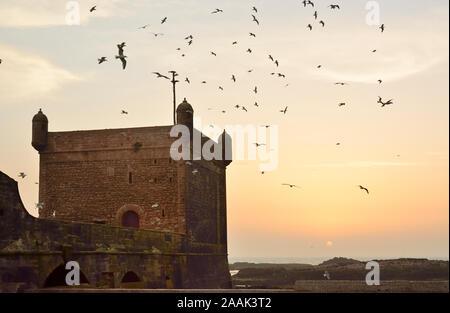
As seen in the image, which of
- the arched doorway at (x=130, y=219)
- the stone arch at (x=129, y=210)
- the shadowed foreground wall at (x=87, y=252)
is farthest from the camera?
the arched doorway at (x=130, y=219)

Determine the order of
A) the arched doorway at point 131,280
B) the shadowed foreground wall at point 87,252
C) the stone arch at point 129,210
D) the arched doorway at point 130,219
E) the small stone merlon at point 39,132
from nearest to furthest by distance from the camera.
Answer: the shadowed foreground wall at point 87,252
the arched doorway at point 131,280
the stone arch at point 129,210
the arched doorway at point 130,219
the small stone merlon at point 39,132

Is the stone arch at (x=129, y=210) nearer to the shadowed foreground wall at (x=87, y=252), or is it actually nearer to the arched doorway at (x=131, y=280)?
the shadowed foreground wall at (x=87, y=252)

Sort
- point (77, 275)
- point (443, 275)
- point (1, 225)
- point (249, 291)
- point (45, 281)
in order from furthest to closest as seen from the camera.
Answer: point (443, 275) < point (77, 275) < point (45, 281) < point (1, 225) < point (249, 291)

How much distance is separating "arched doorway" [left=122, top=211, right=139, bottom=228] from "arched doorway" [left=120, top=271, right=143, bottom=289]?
708cm

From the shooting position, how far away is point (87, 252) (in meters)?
19.7

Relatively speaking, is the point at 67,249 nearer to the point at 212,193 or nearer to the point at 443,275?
the point at 212,193

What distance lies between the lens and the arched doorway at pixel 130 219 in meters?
30.8

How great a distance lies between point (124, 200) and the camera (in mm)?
30969

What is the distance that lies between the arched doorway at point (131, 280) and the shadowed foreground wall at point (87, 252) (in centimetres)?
5

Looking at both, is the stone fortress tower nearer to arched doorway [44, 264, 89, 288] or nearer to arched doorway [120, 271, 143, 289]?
arched doorway [120, 271, 143, 289]

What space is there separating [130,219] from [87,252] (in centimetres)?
1127

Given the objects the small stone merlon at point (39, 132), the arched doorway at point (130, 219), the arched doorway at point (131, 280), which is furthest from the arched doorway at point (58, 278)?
the small stone merlon at point (39, 132)
